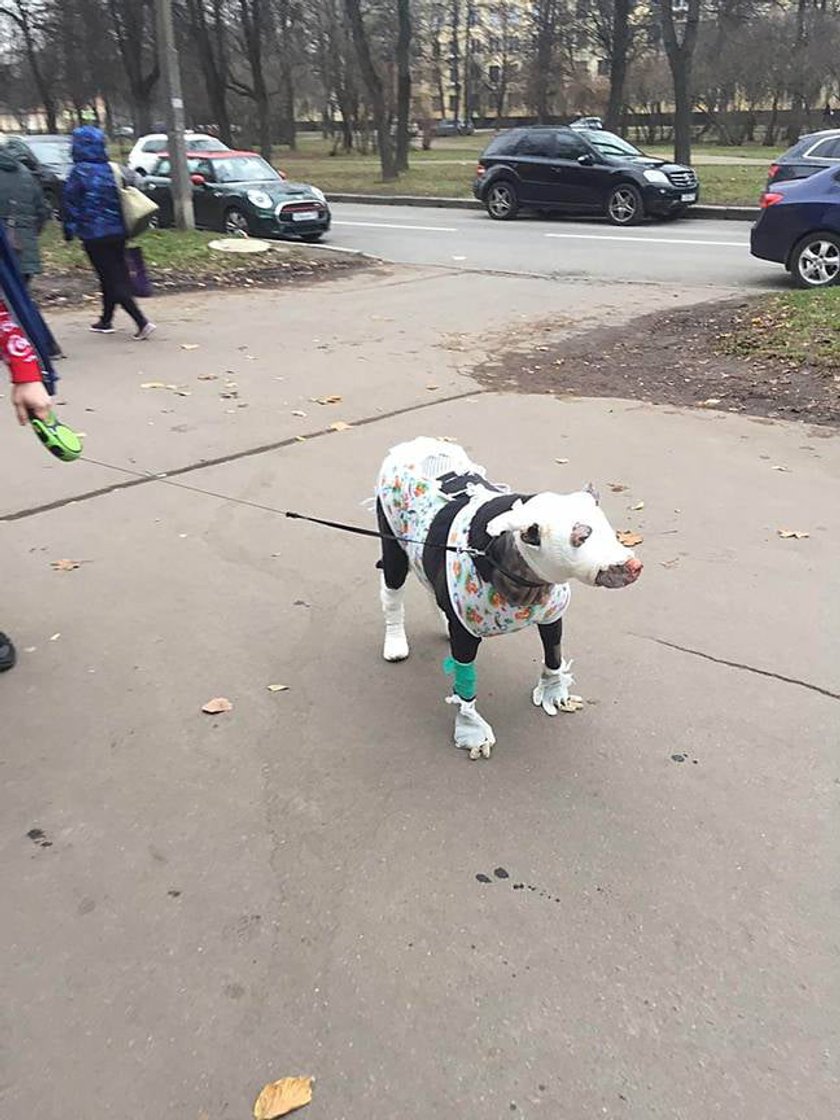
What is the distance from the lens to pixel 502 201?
20172 millimetres

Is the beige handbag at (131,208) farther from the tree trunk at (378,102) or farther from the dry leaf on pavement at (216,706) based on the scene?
the tree trunk at (378,102)

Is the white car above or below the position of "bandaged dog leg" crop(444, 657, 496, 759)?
above

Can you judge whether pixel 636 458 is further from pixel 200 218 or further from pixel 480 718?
pixel 200 218

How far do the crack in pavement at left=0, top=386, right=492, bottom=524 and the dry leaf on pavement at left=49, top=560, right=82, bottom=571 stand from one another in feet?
2.14

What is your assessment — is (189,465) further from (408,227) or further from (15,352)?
(408,227)

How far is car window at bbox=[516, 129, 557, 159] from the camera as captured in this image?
19297 millimetres

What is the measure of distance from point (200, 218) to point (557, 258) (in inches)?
268

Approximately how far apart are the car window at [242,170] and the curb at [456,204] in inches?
264

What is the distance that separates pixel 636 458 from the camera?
19.1ft

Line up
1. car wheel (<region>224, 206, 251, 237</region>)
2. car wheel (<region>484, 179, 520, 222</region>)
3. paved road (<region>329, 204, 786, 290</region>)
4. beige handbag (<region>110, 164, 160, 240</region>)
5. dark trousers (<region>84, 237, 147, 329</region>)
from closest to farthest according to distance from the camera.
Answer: beige handbag (<region>110, 164, 160, 240</region>) → dark trousers (<region>84, 237, 147, 329</region>) → paved road (<region>329, 204, 786, 290</region>) → car wheel (<region>224, 206, 251, 237</region>) → car wheel (<region>484, 179, 520, 222</region>)

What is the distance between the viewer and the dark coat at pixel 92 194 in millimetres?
8359

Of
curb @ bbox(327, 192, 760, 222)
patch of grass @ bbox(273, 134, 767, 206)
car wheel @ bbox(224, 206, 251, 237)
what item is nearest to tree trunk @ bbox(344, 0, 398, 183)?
patch of grass @ bbox(273, 134, 767, 206)

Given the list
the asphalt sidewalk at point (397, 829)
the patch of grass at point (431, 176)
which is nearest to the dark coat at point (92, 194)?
the asphalt sidewalk at point (397, 829)

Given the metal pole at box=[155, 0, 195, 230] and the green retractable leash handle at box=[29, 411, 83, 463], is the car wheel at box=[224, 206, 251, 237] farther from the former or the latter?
the green retractable leash handle at box=[29, 411, 83, 463]
